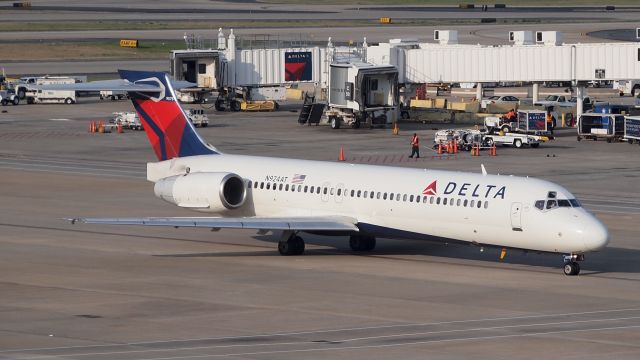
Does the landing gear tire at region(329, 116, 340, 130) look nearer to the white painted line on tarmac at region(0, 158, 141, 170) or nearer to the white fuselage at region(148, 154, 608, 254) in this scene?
the white painted line on tarmac at region(0, 158, 141, 170)

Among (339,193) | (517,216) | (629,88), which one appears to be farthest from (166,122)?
(629,88)

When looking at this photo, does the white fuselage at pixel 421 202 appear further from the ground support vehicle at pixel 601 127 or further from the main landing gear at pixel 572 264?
the ground support vehicle at pixel 601 127

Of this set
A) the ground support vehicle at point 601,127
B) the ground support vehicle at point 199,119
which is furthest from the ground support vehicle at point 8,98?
the ground support vehicle at point 601,127

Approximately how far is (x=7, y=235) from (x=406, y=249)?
1454 cm

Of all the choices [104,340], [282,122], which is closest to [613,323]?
[104,340]

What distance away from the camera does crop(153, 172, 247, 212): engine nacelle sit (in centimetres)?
4566

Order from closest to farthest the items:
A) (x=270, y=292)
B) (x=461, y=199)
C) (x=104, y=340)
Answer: (x=104, y=340), (x=270, y=292), (x=461, y=199)

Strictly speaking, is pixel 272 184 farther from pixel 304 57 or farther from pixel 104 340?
pixel 304 57

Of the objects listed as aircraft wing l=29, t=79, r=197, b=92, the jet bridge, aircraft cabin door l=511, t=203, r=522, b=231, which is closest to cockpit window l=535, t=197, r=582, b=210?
aircraft cabin door l=511, t=203, r=522, b=231

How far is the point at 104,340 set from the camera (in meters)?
30.8

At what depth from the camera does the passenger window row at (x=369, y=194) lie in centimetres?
4147

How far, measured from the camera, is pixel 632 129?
85125 millimetres

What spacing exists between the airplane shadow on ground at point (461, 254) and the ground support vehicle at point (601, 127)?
41.6 meters

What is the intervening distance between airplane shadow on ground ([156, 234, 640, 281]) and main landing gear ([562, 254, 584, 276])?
0.76 metres
